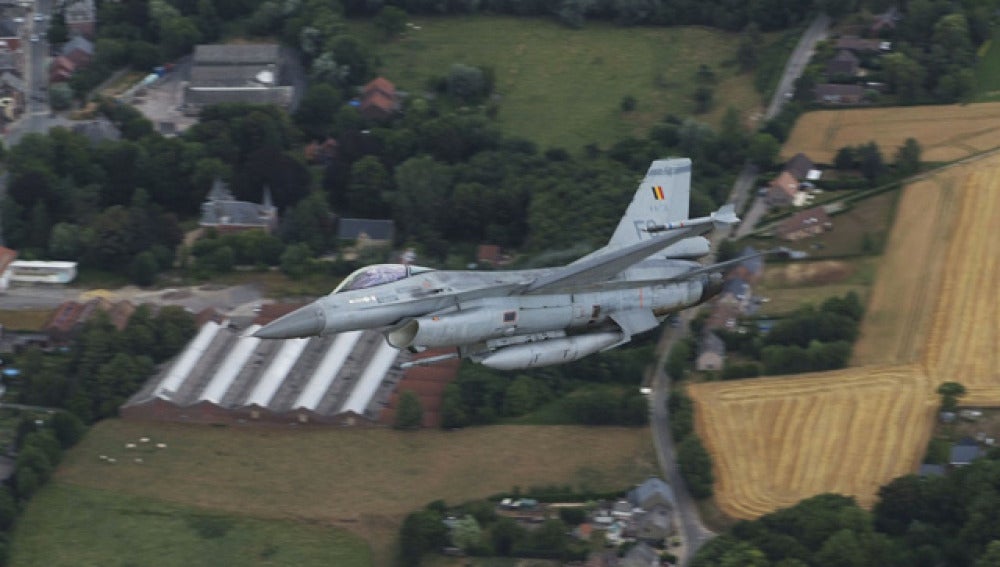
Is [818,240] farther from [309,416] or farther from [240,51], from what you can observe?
[240,51]

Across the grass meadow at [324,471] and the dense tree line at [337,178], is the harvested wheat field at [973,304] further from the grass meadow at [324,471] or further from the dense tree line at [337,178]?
the grass meadow at [324,471]

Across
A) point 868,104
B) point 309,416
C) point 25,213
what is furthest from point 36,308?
point 868,104

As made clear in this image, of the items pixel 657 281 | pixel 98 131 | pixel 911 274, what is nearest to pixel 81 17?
pixel 98 131

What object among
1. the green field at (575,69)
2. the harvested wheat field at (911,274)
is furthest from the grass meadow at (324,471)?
the green field at (575,69)

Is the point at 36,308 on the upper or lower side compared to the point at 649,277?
lower

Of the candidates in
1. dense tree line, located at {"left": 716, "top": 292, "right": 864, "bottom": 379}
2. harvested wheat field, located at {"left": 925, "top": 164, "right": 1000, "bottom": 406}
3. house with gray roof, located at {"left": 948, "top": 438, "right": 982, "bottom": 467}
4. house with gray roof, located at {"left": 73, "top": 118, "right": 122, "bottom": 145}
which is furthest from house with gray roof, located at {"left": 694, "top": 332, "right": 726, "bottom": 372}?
house with gray roof, located at {"left": 73, "top": 118, "right": 122, "bottom": 145}

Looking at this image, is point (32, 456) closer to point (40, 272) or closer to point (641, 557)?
point (40, 272)
